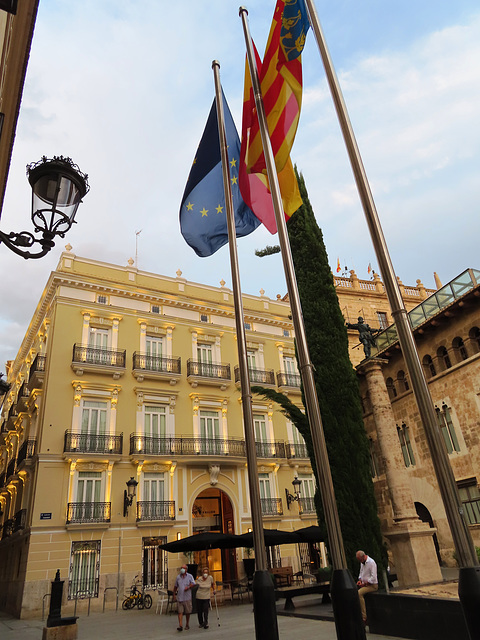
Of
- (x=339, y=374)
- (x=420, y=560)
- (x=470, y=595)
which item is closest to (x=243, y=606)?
(x=420, y=560)

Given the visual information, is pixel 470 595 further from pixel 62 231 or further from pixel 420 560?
pixel 420 560

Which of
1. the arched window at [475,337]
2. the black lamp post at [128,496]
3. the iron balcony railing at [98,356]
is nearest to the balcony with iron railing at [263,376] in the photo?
the iron balcony railing at [98,356]

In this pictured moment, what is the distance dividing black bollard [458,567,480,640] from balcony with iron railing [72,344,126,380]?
71.1 feet

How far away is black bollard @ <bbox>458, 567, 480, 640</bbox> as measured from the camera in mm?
3176

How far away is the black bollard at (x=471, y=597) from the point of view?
3.18 metres

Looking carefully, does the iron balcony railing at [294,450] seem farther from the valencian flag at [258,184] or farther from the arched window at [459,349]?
the valencian flag at [258,184]

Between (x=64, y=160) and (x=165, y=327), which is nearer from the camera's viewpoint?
(x=64, y=160)

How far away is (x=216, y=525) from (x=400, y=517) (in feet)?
54.6

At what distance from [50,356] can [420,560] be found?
18405mm

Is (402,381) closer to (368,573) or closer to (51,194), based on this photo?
(368,573)

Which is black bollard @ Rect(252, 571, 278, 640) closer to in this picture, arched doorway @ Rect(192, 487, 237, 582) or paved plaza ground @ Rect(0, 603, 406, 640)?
paved plaza ground @ Rect(0, 603, 406, 640)

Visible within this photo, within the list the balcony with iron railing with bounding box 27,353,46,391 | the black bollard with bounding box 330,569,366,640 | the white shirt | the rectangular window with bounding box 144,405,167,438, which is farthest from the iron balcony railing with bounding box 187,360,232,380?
the black bollard with bounding box 330,569,366,640

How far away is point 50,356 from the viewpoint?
22.8 m

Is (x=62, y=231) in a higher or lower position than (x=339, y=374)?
lower
